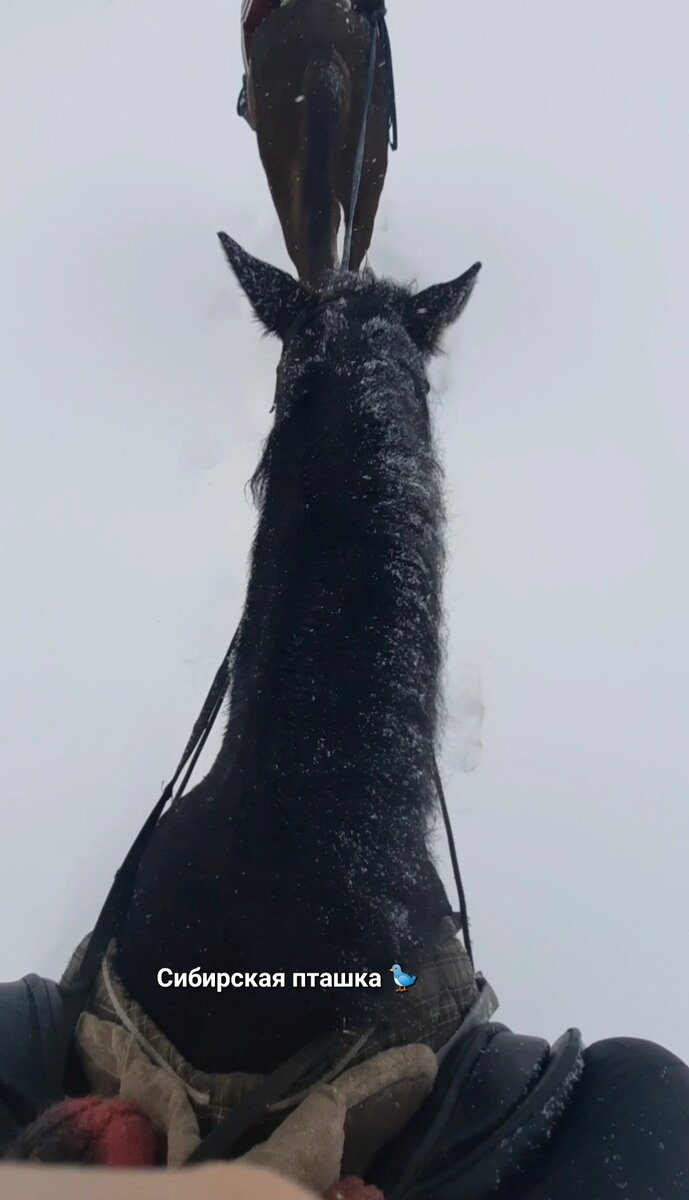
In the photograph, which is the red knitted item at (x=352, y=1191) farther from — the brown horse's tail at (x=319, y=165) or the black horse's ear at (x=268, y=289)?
the brown horse's tail at (x=319, y=165)

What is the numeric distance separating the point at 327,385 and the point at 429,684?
0.29 m

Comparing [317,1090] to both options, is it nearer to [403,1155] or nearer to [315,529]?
[403,1155]

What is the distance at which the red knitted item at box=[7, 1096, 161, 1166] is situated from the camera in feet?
1.57

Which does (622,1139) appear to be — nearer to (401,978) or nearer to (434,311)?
(401,978)

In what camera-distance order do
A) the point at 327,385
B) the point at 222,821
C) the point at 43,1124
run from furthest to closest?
the point at 327,385
the point at 222,821
the point at 43,1124

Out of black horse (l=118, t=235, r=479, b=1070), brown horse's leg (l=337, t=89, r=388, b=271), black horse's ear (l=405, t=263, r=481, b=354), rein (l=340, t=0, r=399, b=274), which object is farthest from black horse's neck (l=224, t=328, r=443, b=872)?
brown horse's leg (l=337, t=89, r=388, b=271)

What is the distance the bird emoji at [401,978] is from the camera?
1.94 feet

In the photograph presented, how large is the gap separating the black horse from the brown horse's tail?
646mm

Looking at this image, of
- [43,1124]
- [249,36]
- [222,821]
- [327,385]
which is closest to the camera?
[43,1124]

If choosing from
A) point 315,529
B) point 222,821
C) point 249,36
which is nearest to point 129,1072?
point 222,821

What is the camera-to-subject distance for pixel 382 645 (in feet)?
2.13

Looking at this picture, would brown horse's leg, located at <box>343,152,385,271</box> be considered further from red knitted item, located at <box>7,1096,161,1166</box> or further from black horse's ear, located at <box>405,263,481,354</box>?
red knitted item, located at <box>7,1096,161,1166</box>

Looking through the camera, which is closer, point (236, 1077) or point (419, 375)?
point (236, 1077)

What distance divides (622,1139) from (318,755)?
0.32 metres
